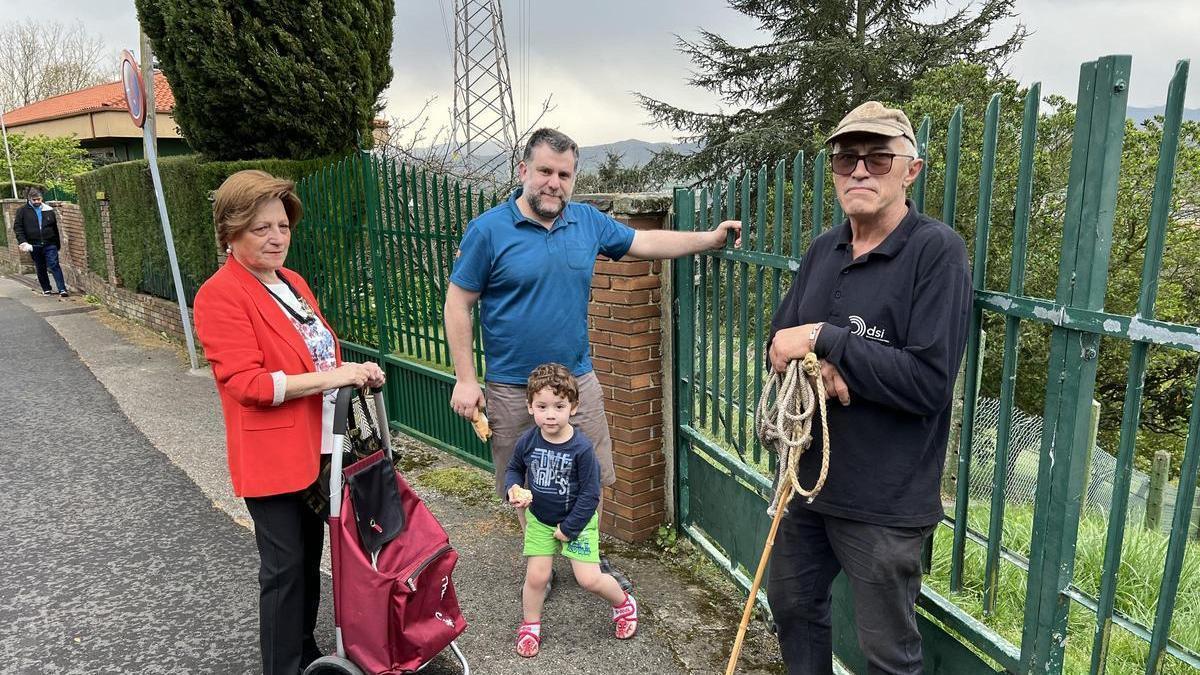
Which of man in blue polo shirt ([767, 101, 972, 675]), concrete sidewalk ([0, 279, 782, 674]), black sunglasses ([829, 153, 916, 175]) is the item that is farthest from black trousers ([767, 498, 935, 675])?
black sunglasses ([829, 153, 916, 175])

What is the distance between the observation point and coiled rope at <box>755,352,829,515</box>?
2016 mm

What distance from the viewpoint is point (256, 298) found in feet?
8.29

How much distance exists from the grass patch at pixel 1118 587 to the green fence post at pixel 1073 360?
27.4 inches

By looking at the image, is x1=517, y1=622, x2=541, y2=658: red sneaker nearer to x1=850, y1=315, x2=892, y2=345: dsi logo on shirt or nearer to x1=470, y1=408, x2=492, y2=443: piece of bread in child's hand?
x1=470, y1=408, x2=492, y2=443: piece of bread in child's hand

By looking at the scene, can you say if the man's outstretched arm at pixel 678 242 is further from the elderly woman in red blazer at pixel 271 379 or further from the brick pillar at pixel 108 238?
the brick pillar at pixel 108 238

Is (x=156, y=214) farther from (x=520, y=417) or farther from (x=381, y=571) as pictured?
(x=381, y=571)

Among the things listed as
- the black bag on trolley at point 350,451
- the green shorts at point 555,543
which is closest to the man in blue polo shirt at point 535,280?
the green shorts at point 555,543

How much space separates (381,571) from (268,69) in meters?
7.98

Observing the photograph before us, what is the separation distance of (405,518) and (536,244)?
1185 mm

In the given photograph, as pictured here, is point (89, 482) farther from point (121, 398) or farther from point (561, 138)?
point (561, 138)

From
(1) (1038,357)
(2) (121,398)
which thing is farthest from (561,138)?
(1) (1038,357)

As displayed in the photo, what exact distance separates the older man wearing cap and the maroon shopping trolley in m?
1.38

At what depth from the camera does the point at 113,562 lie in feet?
13.5

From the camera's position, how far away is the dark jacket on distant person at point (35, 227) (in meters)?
13.7
